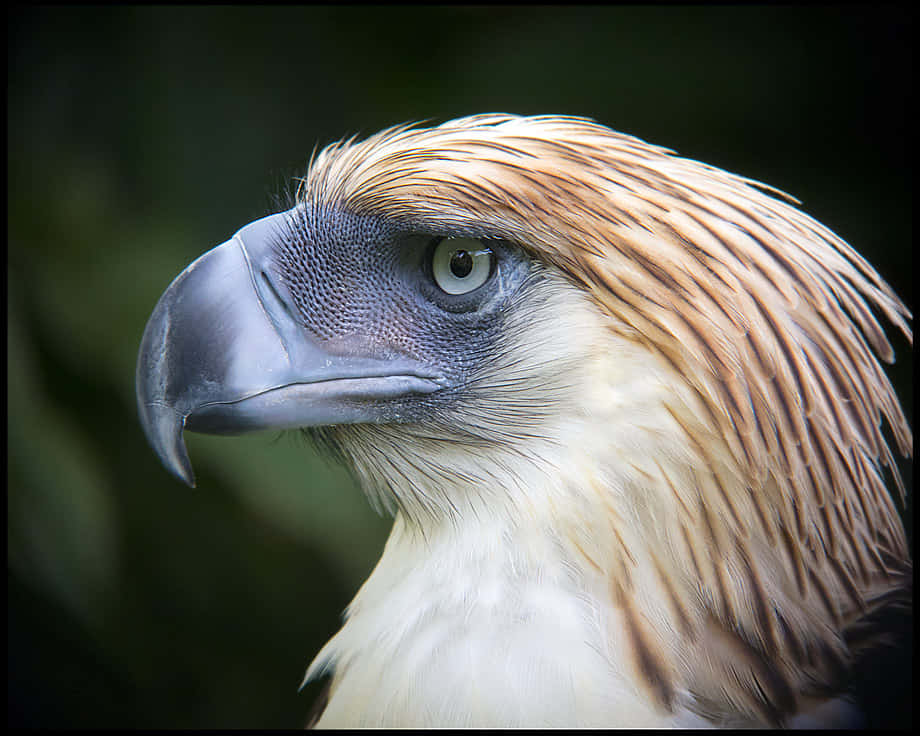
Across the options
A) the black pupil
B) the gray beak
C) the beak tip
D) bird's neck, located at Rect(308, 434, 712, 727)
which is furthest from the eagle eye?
the beak tip

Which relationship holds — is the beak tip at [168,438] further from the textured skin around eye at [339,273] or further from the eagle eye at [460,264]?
the eagle eye at [460,264]

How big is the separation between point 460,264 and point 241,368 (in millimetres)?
368

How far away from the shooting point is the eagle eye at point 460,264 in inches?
46.3

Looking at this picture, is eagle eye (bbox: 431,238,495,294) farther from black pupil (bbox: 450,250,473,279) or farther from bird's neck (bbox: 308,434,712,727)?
bird's neck (bbox: 308,434,712,727)

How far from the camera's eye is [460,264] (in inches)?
→ 46.8

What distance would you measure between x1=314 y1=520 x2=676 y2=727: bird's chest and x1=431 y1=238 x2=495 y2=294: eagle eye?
41cm

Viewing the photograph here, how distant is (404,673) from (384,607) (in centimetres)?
14

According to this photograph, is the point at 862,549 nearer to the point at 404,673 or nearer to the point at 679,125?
the point at 404,673

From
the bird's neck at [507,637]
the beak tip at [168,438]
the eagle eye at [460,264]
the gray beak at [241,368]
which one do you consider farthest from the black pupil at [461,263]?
the beak tip at [168,438]

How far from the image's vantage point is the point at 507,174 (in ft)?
3.69

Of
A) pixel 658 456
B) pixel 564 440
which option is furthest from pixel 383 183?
pixel 658 456

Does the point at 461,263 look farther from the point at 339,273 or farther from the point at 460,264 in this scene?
the point at 339,273

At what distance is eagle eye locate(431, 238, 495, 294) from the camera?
1176mm

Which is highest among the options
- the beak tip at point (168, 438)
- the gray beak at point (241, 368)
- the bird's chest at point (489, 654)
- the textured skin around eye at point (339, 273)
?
the textured skin around eye at point (339, 273)
